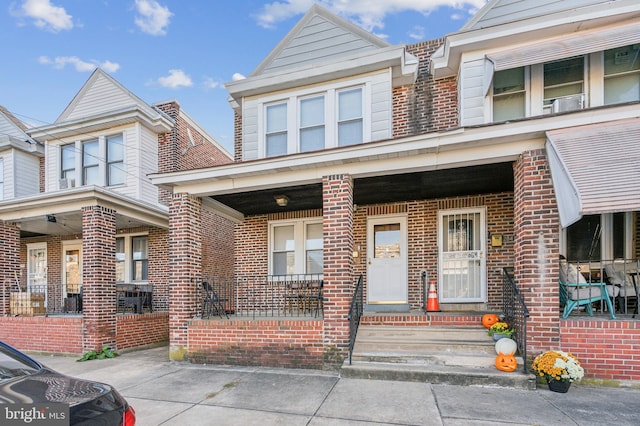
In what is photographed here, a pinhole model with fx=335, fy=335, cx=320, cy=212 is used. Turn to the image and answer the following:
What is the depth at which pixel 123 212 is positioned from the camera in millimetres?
8297

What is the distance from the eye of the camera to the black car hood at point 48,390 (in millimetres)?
2113

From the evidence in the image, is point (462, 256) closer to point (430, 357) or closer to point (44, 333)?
point (430, 357)

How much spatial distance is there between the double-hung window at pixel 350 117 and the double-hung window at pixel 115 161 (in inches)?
270

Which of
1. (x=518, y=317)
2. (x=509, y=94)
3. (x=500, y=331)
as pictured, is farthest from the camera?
(x=509, y=94)

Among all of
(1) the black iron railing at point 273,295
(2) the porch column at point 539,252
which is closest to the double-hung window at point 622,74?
(2) the porch column at point 539,252

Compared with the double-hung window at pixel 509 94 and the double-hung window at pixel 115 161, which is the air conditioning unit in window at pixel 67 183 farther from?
the double-hung window at pixel 509 94

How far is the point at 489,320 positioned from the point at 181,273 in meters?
5.85

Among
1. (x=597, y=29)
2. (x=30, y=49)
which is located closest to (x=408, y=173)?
(x=597, y=29)

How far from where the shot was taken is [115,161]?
33.3 feet

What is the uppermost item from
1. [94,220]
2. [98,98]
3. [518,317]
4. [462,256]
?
[98,98]

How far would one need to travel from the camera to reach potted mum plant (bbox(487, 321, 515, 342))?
17.9 ft

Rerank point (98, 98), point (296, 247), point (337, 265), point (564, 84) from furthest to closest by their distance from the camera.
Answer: point (98, 98)
point (296, 247)
point (564, 84)
point (337, 265)

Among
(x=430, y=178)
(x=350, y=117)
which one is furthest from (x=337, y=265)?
(x=350, y=117)

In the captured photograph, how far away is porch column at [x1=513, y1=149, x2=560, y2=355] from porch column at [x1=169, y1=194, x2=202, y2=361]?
5978 millimetres
